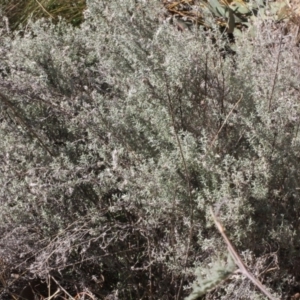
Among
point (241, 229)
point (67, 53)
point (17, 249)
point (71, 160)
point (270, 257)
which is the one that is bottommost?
point (270, 257)

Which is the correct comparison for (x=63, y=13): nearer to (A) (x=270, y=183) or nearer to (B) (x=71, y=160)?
(B) (x=71, y=160)

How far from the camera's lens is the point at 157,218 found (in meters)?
1.74


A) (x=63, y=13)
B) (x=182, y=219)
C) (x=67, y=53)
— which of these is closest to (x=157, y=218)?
(x=182, y=219)

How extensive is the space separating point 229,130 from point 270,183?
244mm

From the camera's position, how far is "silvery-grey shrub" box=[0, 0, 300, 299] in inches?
67.9

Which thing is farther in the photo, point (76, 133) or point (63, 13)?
point (63, 13)

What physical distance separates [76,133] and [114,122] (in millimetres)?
159

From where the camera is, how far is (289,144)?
71.1 inches

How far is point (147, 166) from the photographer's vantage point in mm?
1760

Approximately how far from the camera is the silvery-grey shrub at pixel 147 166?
1.73m

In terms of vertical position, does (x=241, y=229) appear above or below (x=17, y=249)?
below

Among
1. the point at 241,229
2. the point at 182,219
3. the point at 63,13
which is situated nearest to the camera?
the point at 241,229

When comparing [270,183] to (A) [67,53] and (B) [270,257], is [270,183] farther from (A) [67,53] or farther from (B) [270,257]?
(A) [67,53]

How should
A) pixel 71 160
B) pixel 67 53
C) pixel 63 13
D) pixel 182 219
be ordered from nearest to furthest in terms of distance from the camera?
pixel 182 219 → pixel 71 160 → pixel 67 53 → pixel 63 13
